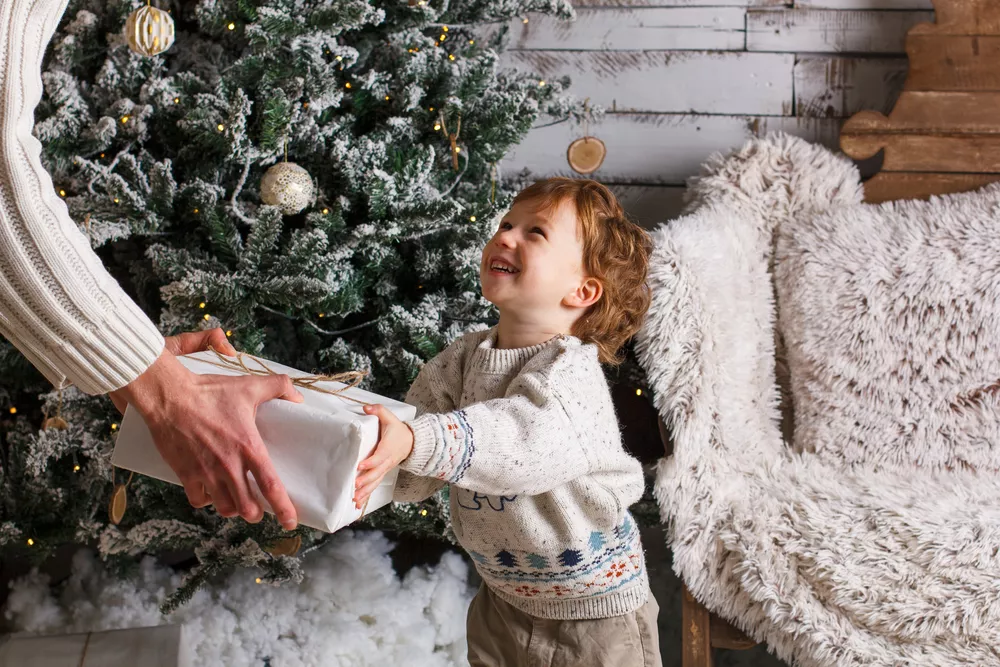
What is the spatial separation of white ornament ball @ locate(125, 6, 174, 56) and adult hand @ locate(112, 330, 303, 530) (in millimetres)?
618

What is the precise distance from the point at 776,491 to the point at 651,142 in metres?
0.83

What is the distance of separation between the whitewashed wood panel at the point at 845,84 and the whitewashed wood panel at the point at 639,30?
0.15 m

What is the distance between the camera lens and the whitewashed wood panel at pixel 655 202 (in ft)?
6.48

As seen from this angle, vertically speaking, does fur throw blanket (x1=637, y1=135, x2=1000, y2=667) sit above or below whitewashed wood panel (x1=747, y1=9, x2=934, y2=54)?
below

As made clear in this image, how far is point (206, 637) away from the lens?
162 centimetres

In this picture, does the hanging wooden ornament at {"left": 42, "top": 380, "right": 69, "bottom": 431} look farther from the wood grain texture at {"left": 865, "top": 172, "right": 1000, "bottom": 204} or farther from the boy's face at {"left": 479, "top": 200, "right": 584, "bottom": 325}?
the wood grain texture at {"left": 865, "top": 172, "right": 1000, "bottom": 204}

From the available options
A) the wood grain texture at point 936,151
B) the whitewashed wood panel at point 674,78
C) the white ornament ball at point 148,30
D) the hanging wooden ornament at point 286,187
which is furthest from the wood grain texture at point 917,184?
the white ornament ball at point 148,30

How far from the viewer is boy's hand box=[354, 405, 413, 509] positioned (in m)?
0.87

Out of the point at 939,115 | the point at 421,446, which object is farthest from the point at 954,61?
the point at 421,446

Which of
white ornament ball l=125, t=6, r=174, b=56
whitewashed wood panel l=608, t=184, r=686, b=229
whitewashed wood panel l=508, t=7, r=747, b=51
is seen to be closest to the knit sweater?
white ornament ball l=125, t=6, r=174, b=56

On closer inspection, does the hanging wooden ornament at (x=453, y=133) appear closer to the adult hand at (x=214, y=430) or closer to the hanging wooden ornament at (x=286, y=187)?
the hanging wooden ornament at (x=286, y=187)

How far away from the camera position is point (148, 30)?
4.33ft

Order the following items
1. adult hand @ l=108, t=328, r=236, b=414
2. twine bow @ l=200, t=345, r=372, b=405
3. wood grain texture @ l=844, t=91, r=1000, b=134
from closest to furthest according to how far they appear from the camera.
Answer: twine bow @ l=200, t=345, r=372, b=405, adult hand @ l=108, t=328, r=236, b=414, wood grain texture @ l=844, t=91, r=1000, b=134

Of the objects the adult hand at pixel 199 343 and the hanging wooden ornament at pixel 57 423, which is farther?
the hanging wooden ornament at pixel 57 423
